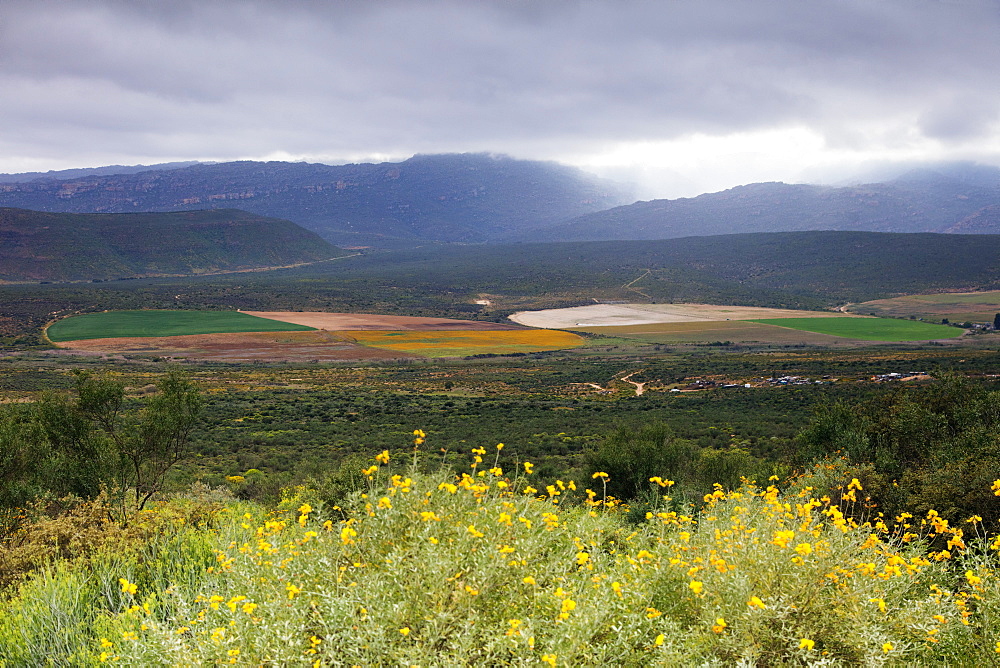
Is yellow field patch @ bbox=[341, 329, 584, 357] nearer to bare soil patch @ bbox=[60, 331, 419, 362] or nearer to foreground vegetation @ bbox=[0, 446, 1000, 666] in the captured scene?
bare soil patch @ bbox=[60, 331, 419, 362]

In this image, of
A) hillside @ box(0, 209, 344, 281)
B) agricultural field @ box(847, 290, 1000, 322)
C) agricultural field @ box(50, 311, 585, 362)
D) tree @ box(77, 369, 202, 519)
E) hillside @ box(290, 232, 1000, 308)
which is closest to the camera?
tree @ box(77, 369, 202, 519)

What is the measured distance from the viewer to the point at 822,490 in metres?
10.6

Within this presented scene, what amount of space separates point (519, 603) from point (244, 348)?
247 ft

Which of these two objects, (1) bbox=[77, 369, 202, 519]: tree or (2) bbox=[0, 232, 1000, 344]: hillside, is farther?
(2) bbox=[0, 232, 1000, 344]: hillside

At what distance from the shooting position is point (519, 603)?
167 inches

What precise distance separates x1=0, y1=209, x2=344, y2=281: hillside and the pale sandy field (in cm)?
11581

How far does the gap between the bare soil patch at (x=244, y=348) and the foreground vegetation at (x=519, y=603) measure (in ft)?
214

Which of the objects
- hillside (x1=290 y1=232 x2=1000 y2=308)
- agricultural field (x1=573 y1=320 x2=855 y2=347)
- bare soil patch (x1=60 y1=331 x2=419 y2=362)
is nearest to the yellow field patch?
bare soil patch (x1=60 y1=331 x2=419 y2=362)

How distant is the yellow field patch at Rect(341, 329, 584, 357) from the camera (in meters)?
75.1

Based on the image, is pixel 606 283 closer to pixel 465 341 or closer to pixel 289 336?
pixel 465 341

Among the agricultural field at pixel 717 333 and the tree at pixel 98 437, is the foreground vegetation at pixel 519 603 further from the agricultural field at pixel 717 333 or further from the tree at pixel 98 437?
the agricultural field at pixel 717 333

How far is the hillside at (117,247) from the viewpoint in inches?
5817


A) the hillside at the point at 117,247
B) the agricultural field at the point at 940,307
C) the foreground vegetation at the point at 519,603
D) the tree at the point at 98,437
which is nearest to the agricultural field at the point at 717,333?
the agricultural field at the point at 940,307

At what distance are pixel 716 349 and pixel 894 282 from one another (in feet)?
262
